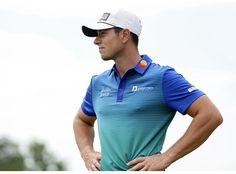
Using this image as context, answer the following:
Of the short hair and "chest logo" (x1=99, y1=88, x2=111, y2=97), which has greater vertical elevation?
the short hair

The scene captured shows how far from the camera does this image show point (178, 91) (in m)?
7.51

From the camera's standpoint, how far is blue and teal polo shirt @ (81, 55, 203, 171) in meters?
7.54

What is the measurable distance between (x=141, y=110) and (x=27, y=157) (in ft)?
165

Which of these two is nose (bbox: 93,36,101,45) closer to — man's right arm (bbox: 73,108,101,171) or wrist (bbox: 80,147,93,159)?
man's right arm (bbox: 73,108,101,171)

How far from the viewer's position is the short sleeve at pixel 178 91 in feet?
24.5

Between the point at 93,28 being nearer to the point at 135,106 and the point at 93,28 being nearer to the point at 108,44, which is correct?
the point at 108,44

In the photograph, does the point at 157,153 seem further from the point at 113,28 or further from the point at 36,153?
the point at 36,153

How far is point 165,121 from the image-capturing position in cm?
760

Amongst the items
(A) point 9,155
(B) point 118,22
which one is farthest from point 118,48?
(A) point 9,155

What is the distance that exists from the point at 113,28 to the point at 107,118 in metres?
0.69

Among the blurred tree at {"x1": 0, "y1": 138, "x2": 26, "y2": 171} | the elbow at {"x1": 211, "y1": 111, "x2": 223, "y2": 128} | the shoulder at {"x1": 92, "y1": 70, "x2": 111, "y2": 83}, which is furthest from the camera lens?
the blurred tree at {"x1": 0, "y1": 138, "x2": 26, "y2": 171}

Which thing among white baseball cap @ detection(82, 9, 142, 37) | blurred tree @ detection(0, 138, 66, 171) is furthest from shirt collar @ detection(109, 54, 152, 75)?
blurred tree @ detection(0, 138, 66, 171)

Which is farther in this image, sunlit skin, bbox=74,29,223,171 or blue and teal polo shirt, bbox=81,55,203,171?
blue and teal polo shirt, bbox=81,55,203,171

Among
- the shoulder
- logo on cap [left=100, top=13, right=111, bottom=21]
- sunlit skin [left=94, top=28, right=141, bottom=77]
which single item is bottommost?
the shoulder
